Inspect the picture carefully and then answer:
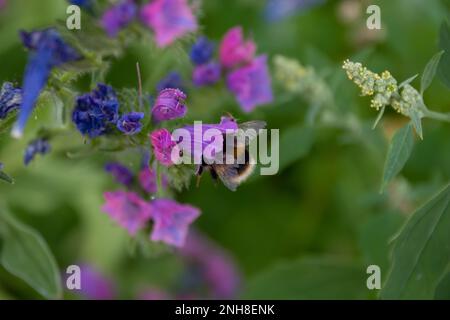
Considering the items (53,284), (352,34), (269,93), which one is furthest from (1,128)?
(352,34)

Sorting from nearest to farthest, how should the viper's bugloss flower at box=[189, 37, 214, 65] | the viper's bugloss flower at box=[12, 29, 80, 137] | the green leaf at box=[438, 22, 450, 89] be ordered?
the viper's bugloss flower at box=[12, 29, 80, 137], the green leaf at box=[438, 22, 450, 89], the viper's bugloss flower at box=[189, 37, 214, 65]

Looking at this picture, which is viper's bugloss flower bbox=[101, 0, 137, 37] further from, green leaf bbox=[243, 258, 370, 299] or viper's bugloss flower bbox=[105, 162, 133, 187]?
green leaf bbox=[243, 258, 370, 299]

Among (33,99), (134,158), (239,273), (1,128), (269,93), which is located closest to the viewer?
(33,99)

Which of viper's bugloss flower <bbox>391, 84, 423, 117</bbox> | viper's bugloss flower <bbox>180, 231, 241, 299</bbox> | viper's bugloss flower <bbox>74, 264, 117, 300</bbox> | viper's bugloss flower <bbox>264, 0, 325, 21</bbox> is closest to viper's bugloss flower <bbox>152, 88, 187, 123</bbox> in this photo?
viper's bugloss flower <bbox>391, 84, 423, 117</bbox>

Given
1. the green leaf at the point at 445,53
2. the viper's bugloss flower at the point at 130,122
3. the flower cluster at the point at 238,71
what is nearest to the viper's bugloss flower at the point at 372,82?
the green leaf at the point at 445,53

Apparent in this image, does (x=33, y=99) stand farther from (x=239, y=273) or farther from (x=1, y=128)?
(x=239, y=273)

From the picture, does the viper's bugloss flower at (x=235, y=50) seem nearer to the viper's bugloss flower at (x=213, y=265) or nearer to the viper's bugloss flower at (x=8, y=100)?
the viper's bugloss flower at (x=8, y=100)

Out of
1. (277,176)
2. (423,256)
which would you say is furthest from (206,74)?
(277,176)
